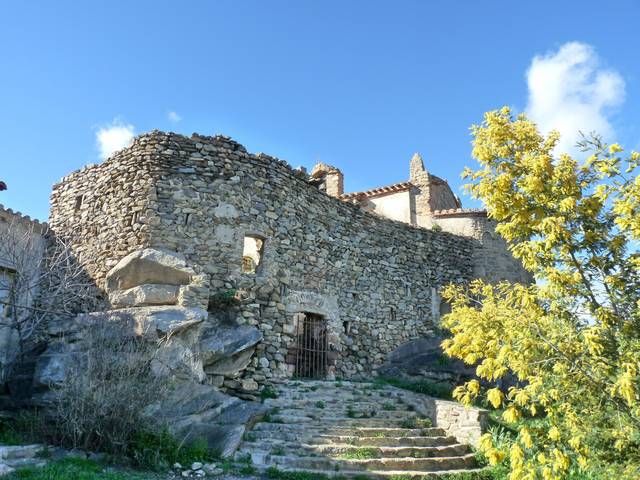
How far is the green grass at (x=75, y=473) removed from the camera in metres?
6.51

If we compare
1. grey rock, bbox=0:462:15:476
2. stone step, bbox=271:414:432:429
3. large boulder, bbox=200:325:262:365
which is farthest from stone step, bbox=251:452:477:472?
grey rock, bbox=0:462:15:476

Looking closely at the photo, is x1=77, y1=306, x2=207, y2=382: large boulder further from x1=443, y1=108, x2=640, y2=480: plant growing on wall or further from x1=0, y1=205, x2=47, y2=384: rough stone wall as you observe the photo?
x1=443, y1=108, x2=640, y2=480: plant growing on wall

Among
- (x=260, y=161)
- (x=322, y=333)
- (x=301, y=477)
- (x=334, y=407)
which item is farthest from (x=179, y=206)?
(x=301, y=477)

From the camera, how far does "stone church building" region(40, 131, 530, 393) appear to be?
11.4 meters

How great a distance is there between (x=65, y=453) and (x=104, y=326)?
2.31 meters

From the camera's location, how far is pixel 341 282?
1467 cm

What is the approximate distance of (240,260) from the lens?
12.5m

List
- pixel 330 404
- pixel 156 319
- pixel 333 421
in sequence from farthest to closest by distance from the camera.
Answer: pixel 330 404, pixel 156 319, pixel 333 421

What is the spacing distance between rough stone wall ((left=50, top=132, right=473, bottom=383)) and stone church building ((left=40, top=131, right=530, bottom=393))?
0.03m

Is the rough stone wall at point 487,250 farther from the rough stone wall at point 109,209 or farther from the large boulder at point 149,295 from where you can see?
the rough stone wall at point 109,209

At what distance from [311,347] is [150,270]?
4.37 meters

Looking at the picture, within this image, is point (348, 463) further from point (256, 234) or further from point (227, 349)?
point (256, 234)

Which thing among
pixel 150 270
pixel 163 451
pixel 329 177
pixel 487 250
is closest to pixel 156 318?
pixel 150 270

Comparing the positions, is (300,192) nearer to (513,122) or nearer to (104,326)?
(104,326)
